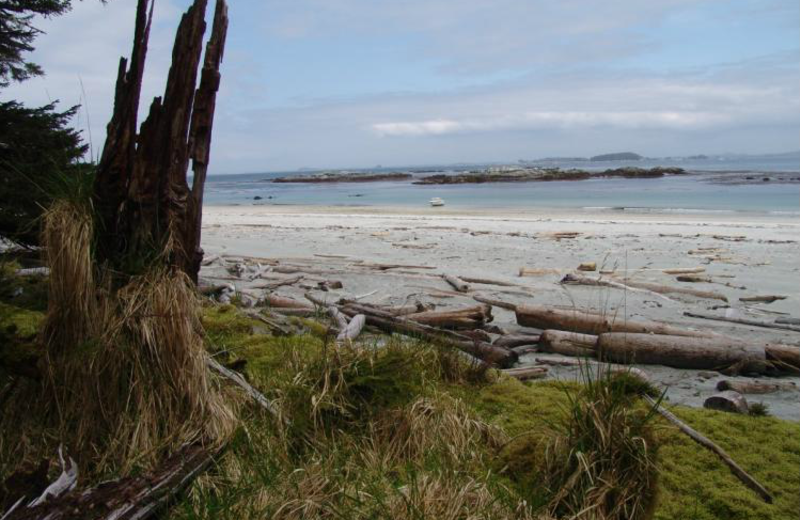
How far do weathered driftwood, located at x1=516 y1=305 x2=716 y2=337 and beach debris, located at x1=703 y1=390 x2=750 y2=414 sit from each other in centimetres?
173

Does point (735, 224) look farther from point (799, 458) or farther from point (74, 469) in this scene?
point (74, 469)

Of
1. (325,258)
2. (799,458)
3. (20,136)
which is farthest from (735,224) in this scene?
(20,136)

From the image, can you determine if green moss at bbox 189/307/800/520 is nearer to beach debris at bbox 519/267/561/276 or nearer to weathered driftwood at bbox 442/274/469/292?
weathered driftwood at bbox 442/274/469/292

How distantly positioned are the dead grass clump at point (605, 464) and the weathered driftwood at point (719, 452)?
188mm

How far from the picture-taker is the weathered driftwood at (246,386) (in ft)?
12.6

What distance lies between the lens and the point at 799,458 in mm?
3707

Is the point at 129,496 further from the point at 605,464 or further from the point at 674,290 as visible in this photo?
the point at 674,290

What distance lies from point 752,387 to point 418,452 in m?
3.36

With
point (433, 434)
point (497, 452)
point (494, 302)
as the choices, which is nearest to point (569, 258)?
point (494, 302)

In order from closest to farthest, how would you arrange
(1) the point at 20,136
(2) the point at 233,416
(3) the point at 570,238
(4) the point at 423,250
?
(2) the point at 233,416, (1) the point at 20,136, (4) the point at 423,250, (3) the point at 570,238

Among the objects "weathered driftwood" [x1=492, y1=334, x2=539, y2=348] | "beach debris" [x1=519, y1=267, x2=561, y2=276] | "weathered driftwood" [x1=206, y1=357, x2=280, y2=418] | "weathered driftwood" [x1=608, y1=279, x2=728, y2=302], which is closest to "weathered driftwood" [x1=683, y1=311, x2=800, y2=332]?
"weathered driftwood" [x1=608, y1=279, x2=728, y2=302]

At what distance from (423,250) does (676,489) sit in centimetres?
1207

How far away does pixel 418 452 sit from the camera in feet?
11.8

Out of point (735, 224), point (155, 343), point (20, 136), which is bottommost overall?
point (735, 224)
